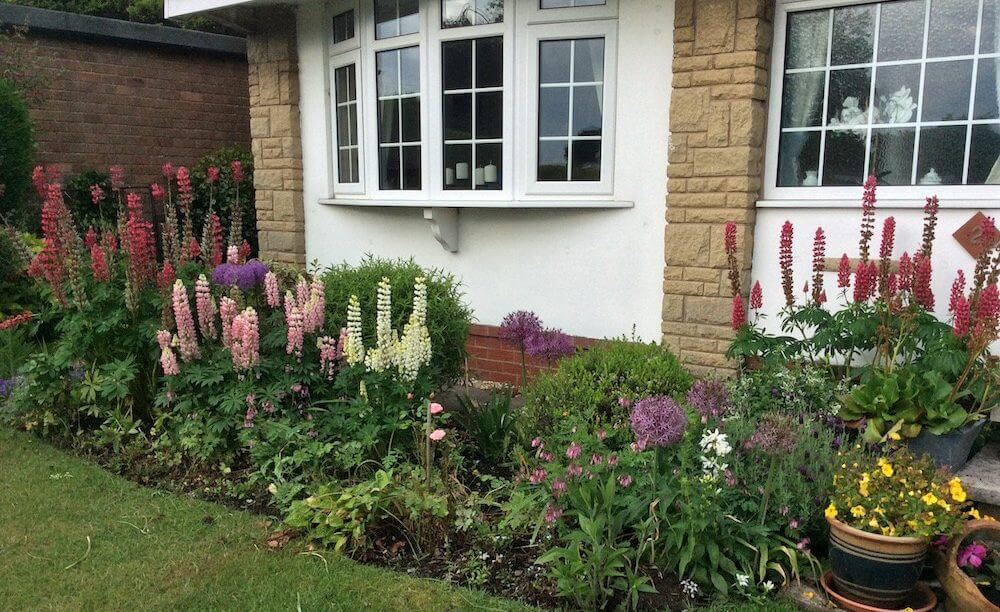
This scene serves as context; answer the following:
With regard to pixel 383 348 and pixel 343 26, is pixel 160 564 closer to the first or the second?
pixel 383 348

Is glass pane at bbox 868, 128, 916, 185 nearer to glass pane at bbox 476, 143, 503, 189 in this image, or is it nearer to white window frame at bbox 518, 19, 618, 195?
white window frame at bbox 518, 19, 618, 195

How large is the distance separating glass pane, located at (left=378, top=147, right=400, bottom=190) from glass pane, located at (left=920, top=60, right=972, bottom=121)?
3.87 m

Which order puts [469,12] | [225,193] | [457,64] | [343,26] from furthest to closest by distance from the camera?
[225,193], [343,26], [457,64], [469,12]

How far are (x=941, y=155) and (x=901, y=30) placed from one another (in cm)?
77

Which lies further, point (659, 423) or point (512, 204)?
point (512, 204)

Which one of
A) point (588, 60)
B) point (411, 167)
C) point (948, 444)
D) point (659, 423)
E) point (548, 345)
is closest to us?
point (659, 423)

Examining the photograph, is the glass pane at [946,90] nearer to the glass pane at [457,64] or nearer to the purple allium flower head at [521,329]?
the purple allium flower head at [521,329]

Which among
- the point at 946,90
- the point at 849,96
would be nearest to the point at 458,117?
the point at 849,96

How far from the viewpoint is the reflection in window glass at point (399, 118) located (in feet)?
19.2

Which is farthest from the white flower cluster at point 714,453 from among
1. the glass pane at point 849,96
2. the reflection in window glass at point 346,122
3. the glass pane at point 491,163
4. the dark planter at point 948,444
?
the reflection in window glass at point 346,122

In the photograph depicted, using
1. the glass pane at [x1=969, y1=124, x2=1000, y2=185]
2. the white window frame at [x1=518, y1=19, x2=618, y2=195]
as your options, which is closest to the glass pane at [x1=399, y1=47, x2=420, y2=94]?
the white window frame at [x1=518, y1=19, x2=618, y2=195]

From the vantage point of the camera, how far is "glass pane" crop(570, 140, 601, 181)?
5.17 meters

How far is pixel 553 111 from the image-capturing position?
5.27 metres

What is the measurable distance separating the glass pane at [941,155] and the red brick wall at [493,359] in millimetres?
2872
